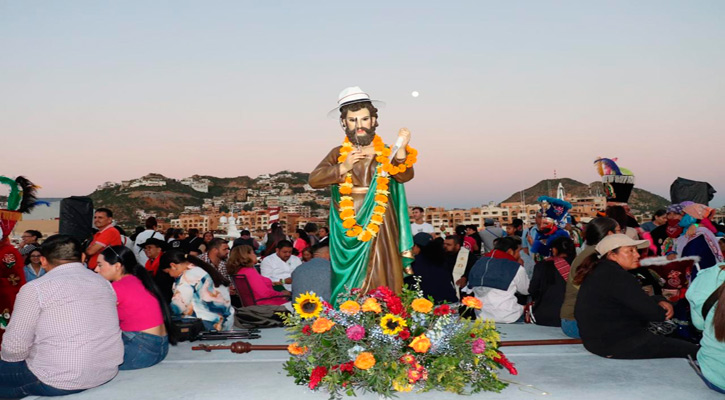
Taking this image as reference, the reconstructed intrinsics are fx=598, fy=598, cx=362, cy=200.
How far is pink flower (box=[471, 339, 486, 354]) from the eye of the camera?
4.20 meters

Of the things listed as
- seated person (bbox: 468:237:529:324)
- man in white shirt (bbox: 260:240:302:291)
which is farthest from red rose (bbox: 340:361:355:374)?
man in white shirt (bbox: 260:240:302:291)

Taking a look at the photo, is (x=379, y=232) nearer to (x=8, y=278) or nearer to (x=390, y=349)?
(x=390, y=349)

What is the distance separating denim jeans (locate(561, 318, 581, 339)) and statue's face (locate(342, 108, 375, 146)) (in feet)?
9.29

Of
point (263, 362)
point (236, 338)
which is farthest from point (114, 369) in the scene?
point (236, 338)

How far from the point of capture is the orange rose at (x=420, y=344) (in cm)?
406

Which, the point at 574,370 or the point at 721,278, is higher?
the point at 721,278

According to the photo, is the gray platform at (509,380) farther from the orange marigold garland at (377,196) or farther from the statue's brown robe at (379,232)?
the orange marigold garland at (377,196)

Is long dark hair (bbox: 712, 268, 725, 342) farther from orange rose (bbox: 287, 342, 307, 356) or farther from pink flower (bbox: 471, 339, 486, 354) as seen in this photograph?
orange rose (bbox: 287, 342, 307, 356)

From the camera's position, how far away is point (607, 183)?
30.3 feet

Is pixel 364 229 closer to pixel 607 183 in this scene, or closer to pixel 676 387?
pixel 676 387

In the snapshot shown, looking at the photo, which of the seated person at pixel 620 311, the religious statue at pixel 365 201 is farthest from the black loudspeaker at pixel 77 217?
the seated person at pixel 620 311

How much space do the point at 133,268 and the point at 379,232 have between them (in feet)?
6.94

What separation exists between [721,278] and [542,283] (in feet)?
10.2

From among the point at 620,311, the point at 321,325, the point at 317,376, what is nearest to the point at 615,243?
the point at 620,311
